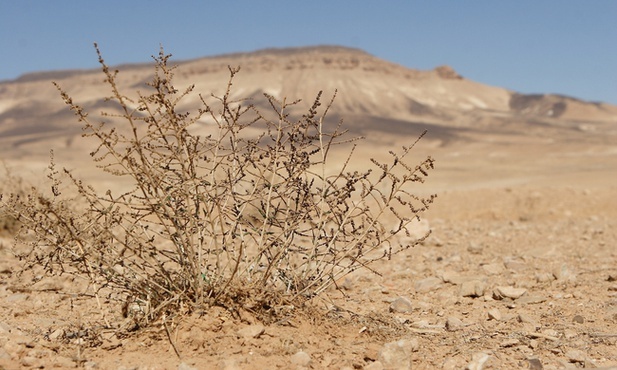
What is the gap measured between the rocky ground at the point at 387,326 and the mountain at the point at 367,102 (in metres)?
54.7

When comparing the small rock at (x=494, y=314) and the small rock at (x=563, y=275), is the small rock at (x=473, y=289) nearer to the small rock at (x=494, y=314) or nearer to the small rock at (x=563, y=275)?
the small rock at (x=494, y=314)

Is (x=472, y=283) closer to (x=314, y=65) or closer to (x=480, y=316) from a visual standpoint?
(x=480, y=316)

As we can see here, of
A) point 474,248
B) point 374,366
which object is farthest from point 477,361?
point 474,248

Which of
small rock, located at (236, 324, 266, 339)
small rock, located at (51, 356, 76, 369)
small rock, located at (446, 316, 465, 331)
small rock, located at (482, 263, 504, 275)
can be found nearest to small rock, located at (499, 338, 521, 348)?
small rock, located at (446, 316, 465, 331)

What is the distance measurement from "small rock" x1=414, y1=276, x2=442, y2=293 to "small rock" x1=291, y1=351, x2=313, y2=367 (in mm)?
2336

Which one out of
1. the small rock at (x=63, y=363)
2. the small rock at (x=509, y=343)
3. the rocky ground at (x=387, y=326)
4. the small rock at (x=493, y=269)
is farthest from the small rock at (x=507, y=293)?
the small rock at (x=63, y=363)

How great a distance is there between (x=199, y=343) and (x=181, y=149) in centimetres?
92

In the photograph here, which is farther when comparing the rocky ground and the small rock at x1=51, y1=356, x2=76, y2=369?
the rocky ground

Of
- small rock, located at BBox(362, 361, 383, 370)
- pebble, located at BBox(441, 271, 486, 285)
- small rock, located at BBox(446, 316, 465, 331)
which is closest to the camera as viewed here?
small rock, located at BBox(362, 361, 383, 370)

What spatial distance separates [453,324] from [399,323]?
324 millimetres

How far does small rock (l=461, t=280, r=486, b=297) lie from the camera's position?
5246 mm

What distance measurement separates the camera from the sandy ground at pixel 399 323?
340 cm

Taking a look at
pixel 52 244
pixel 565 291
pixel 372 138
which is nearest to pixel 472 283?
pixel 565 291

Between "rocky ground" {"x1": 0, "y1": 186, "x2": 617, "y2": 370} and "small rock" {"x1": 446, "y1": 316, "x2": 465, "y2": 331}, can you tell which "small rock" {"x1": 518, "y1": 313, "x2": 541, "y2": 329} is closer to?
"rocky ground" {"x1": 0, "y1": 186, "x2": 617, "y2": 370}
